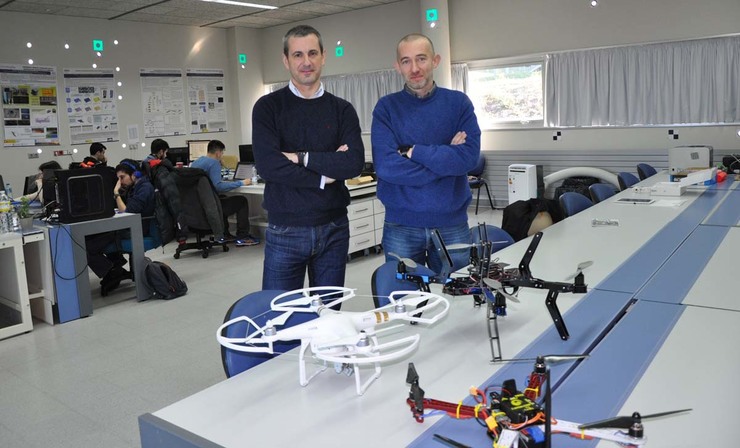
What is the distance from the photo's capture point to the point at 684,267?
2510mm

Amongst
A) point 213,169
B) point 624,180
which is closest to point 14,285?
point 213,169

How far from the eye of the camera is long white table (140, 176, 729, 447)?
4.26ft

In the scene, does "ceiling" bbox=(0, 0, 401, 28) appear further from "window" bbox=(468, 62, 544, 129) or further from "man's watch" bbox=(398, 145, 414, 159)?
"man's watch" bbox=(398, 145, 414, 159)

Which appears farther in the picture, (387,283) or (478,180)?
(478,180)

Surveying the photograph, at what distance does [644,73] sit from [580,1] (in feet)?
4.08

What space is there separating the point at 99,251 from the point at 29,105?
192 inches

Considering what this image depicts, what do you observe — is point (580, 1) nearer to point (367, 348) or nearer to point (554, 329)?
point (554, 329)

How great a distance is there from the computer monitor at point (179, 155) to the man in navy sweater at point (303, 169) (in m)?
6.51

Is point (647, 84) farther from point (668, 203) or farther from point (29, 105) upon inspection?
point (29, 105)

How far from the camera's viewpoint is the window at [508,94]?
343 inches

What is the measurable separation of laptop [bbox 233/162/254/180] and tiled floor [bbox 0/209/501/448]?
2339 millimetres

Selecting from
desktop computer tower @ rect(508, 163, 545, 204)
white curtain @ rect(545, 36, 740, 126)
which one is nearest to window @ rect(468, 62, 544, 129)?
white curtain @ rect(545, 36, 740, 126)

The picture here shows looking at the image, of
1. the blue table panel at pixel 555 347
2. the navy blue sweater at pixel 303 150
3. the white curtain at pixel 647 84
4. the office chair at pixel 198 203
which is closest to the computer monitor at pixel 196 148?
the office chair at pixel 198 203

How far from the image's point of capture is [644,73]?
770 centimetres
